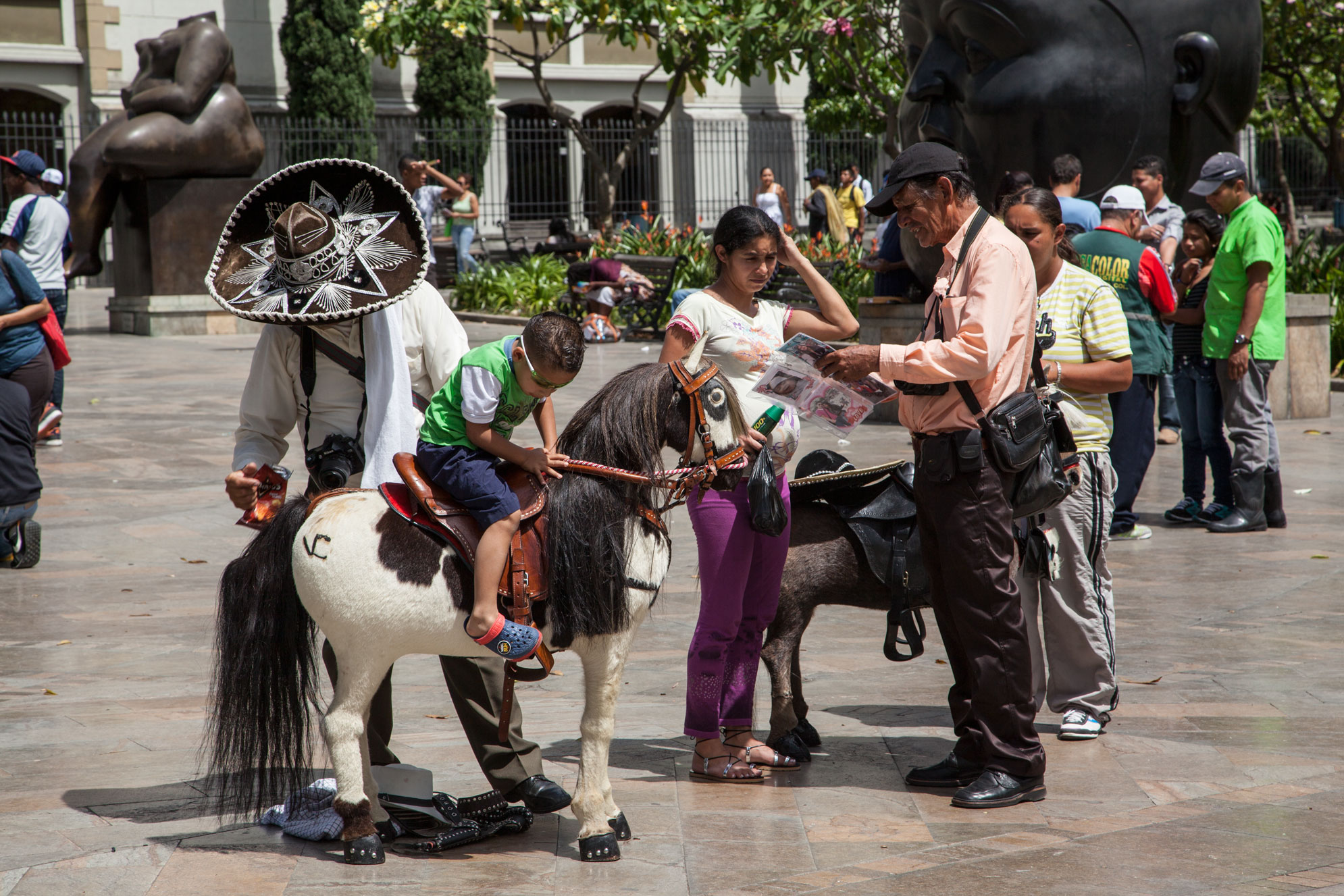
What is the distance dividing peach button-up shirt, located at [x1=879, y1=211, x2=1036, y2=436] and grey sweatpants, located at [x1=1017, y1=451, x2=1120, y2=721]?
2.92 feet

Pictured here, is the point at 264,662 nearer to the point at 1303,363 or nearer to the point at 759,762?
the point at 759,762

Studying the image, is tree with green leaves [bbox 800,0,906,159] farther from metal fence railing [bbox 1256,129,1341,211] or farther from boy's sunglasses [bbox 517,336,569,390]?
metal fence railing [bbox 1256,129,1341,211]

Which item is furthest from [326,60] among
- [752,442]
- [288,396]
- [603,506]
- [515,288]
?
[603,506]

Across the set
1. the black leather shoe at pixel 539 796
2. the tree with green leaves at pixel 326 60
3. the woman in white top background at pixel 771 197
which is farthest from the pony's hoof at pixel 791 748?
the tree with green leaves at pixel 326 60

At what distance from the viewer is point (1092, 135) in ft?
35.6

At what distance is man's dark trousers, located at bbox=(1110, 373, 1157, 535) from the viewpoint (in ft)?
26.3

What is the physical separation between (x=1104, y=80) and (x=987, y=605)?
24.8 feet

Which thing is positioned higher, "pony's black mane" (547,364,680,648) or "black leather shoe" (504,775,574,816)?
"pony's black mane" (547,364,680,648)

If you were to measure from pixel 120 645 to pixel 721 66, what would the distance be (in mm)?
14483

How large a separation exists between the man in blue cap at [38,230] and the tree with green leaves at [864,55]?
9.12 m

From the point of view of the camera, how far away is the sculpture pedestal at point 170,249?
19406 millimetres

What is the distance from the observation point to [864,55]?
1995 centimetres

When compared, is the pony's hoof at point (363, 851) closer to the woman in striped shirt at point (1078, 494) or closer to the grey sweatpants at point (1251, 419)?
the woman in striped shirt at point (1078, 494)

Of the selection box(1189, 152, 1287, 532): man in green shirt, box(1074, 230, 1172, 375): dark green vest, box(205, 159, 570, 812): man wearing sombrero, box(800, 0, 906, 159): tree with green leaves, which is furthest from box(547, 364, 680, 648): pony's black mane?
Answer: box(800, 0, 906, 159): tree with green leaves
